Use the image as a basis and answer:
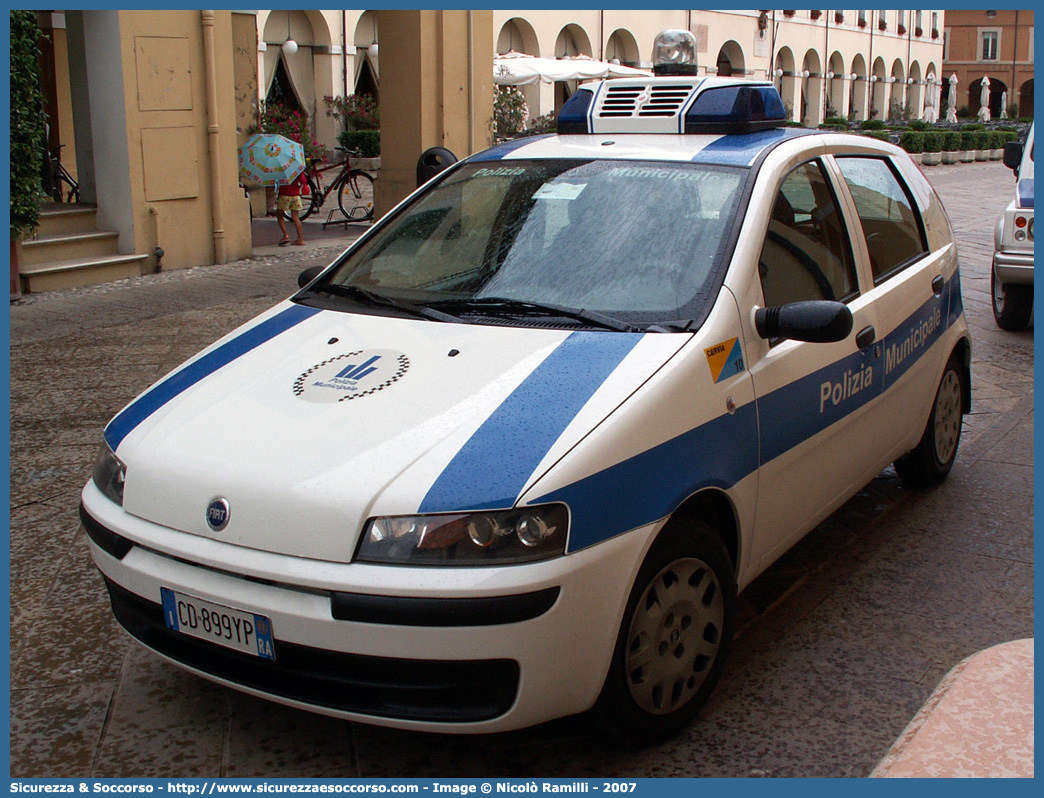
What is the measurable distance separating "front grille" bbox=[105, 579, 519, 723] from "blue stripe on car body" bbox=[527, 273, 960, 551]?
1.22ft

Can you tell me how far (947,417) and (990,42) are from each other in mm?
74362

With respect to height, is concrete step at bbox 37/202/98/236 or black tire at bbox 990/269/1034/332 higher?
concrete step at bbox 37/202/98/236

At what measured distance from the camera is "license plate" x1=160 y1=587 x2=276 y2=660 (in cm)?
260

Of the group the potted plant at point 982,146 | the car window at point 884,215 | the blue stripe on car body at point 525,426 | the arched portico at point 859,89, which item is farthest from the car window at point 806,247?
the arched portico at point 859,89

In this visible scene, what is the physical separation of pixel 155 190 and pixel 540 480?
903 centimetres

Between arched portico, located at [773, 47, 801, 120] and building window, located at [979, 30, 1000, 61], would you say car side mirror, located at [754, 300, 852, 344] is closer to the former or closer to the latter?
arched portico, located at [773, 47, 801, 120]

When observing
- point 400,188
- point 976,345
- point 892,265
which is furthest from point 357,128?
point 892,265

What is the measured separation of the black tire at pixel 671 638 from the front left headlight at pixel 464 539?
0.33 meters

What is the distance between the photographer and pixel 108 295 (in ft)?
31.5

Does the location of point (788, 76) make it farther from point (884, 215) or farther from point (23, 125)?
point (884, 215)

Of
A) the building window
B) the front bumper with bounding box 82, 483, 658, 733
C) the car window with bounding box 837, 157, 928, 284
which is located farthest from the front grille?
the building window

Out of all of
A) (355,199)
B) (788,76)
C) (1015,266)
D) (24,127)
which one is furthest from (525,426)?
(788,76)

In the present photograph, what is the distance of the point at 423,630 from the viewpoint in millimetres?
2467

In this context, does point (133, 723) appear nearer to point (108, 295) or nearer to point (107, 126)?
point (108, 295)
